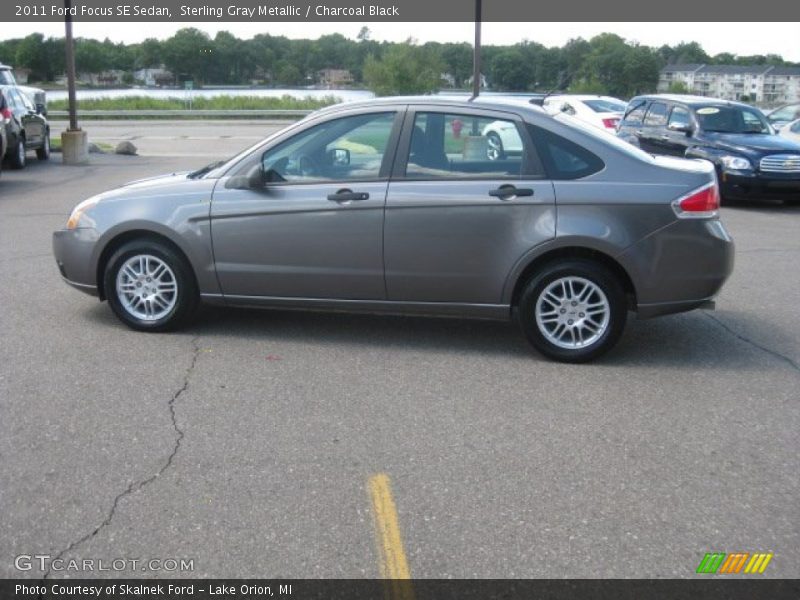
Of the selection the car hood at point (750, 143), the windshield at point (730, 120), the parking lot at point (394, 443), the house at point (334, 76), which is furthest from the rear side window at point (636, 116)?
the parking lot at point (394, 443)

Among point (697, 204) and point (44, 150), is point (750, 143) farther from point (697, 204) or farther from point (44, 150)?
point (44, 150)

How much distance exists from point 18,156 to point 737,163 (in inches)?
560

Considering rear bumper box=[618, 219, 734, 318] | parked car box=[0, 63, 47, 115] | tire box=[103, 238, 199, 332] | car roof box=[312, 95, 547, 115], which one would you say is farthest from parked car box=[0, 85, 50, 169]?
rear bumper box=[618, 219, 734, 318]

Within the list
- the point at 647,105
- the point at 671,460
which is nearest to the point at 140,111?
the point at 647,105

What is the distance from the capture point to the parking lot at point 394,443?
3.66m

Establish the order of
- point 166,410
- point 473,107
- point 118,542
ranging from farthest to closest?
point 473,107 < point 166,410 < point 118,542

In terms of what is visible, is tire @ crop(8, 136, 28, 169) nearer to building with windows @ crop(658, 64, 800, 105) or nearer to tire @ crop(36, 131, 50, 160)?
tire @ crop(36, 131, 50, 160)

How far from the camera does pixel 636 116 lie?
55.9ft

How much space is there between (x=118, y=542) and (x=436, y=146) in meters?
3.58

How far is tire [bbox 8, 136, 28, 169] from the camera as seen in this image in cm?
1916
